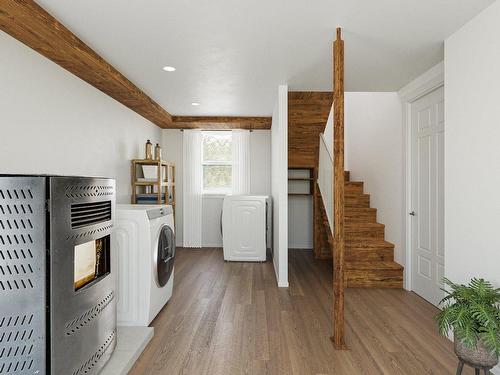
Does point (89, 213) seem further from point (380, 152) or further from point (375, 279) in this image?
point (380, 152)

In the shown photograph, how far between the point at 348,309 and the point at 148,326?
5.97 ft

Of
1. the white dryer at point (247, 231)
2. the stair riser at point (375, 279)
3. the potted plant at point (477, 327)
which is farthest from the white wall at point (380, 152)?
the potted plant at point (477, 327)

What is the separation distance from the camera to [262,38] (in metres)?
2.33

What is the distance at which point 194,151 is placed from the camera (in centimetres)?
536

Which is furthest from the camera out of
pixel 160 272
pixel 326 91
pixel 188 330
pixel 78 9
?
pixel 326 91

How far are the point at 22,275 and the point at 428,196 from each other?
337 centimetres

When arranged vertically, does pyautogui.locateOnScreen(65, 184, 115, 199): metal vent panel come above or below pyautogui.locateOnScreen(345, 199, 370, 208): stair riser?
above

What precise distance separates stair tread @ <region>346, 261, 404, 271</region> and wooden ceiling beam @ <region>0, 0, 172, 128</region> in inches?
130

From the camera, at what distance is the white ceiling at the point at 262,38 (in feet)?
6.32

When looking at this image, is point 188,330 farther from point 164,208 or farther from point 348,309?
point 348,309

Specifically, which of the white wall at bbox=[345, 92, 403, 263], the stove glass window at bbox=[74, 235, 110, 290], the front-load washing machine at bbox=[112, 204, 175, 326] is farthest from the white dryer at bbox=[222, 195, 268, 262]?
the stove glass window at bbox=[74, 235, 110, 290]

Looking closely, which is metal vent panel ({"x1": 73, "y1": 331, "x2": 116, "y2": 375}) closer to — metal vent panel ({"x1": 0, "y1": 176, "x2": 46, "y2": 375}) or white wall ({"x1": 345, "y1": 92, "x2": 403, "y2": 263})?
metal vent panel ({"x1": 0, "y1": 176, "x2": 46, "y2": 375})

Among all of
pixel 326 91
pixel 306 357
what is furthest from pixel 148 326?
pixel 326 91

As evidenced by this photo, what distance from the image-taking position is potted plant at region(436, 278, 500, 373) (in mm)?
1517
